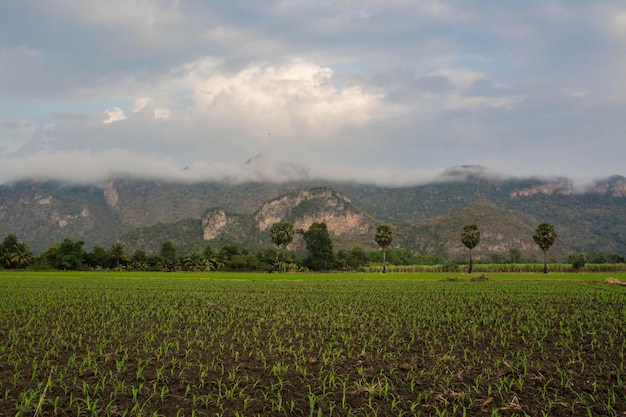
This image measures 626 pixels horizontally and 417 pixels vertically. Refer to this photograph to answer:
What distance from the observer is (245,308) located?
26281 mm

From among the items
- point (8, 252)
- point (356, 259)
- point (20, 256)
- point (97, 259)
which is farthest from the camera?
point (356, 259)

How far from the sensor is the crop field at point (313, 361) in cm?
1042

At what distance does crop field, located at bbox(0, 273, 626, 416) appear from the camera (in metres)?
10.4

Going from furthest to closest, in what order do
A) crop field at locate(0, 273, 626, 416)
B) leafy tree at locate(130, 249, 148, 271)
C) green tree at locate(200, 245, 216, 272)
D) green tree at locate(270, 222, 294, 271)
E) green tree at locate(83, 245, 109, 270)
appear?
green tree at locate(270, 222, 294, 271), green tree at locate(83, 245, 109, 270), leafy tree at locate(130, 249, 148, 271), green tree at locate(200, 245, 216, 272), crop field at locate(0, 273, 626, 416)

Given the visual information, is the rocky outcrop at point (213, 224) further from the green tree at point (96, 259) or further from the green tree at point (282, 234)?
the green tree at point (96, 259)

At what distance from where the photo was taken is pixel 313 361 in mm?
13938

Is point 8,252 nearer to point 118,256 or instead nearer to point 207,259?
point 118,256

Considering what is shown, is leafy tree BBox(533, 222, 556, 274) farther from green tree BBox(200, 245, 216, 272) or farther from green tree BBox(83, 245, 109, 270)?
green tree BBox(83, 245, 109, 270)

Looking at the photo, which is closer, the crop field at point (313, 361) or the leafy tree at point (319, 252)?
the crop field at point (313, 361)

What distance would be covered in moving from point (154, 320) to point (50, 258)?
268 ft

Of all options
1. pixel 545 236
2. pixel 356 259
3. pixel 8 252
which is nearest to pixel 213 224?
pixel 356 259

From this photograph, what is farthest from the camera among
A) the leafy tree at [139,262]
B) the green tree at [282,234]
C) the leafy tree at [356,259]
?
the leafy tree at [356,259]

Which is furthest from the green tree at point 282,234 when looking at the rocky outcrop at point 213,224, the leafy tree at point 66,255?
the rocky outcrop at point 213,224

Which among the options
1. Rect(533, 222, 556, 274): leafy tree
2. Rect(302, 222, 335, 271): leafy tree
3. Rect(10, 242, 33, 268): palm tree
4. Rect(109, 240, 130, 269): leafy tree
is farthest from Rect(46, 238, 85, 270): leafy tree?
Rect(533, 222, 556, 274): leafy tree
